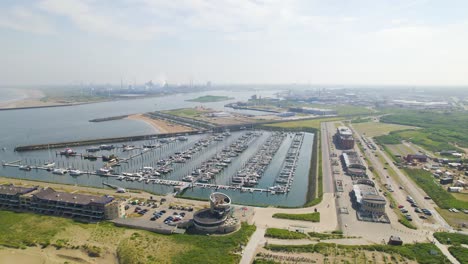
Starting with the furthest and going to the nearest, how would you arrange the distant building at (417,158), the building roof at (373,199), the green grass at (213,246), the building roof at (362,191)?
the distant building at (417,158) → the building roof at (362,191) → the building roof at (373,199) → the green grass at (213,246)

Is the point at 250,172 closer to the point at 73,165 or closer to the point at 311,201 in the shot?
the point at 311,201

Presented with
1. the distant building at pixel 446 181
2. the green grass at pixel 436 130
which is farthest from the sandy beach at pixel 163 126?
the distant building at pixel 446 181

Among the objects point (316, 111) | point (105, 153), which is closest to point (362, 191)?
point (105, 153)

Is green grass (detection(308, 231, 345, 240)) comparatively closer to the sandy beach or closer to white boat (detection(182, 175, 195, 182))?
white boat (detection(182, 175, 195, 182))

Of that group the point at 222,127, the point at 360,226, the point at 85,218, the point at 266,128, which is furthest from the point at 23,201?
A: the point at 266,128

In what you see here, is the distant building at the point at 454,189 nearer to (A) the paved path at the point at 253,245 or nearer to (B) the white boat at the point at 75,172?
(A) the paved path at the point at 253,245

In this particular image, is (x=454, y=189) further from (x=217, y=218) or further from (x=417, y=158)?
(x=217, y=218)

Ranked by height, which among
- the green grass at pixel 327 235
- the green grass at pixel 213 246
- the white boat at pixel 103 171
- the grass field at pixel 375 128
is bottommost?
the white boat at pixel 103 171
